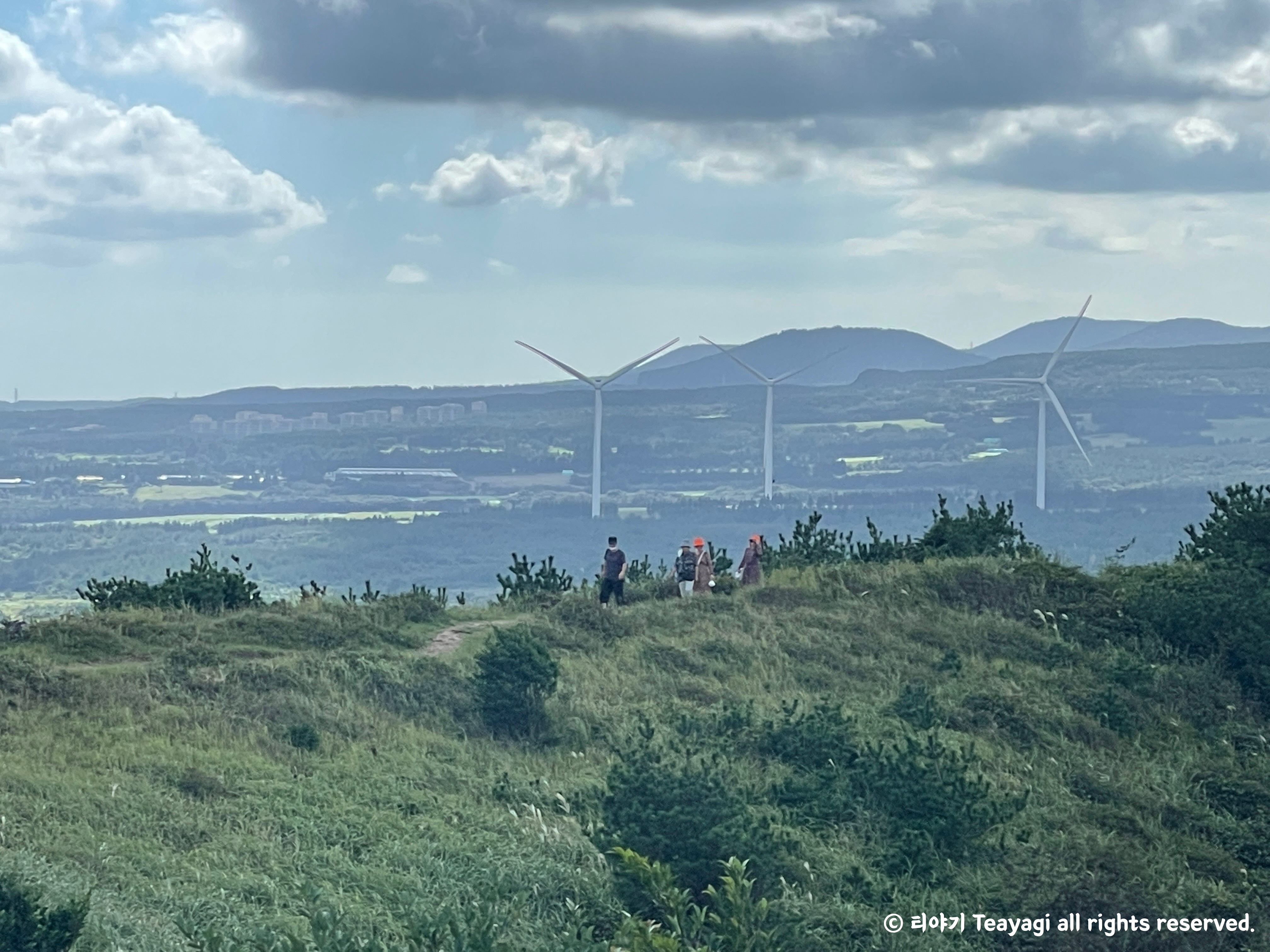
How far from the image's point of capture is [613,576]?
25562 mm

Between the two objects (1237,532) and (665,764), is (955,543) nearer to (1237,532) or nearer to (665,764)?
(1237,532)

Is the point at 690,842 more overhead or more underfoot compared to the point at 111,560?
more overhead

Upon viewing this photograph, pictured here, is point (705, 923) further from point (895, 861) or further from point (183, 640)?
point (183, 640)

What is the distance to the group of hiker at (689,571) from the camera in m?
25.5

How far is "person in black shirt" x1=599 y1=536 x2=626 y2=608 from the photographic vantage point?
1001 inches

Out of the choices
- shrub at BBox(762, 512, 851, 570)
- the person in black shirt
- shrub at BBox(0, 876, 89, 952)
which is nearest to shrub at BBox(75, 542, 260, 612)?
the person in black shirt

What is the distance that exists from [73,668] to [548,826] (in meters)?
7.68

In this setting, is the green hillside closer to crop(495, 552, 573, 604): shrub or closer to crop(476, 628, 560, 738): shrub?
crop(476, 628, 560, 738): shrub

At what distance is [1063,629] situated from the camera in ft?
77.9

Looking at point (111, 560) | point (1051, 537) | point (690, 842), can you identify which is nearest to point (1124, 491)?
point (1051, 537)

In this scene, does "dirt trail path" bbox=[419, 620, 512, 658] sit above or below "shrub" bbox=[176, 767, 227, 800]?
above

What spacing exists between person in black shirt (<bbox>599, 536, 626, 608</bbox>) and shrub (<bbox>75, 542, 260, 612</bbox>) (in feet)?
17.9

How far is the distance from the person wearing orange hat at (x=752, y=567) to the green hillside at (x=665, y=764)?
3.86 feet

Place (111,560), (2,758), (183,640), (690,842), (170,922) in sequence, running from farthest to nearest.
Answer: (111,560) → (183,640) → (2,758) → (690,842) → (170,922)
